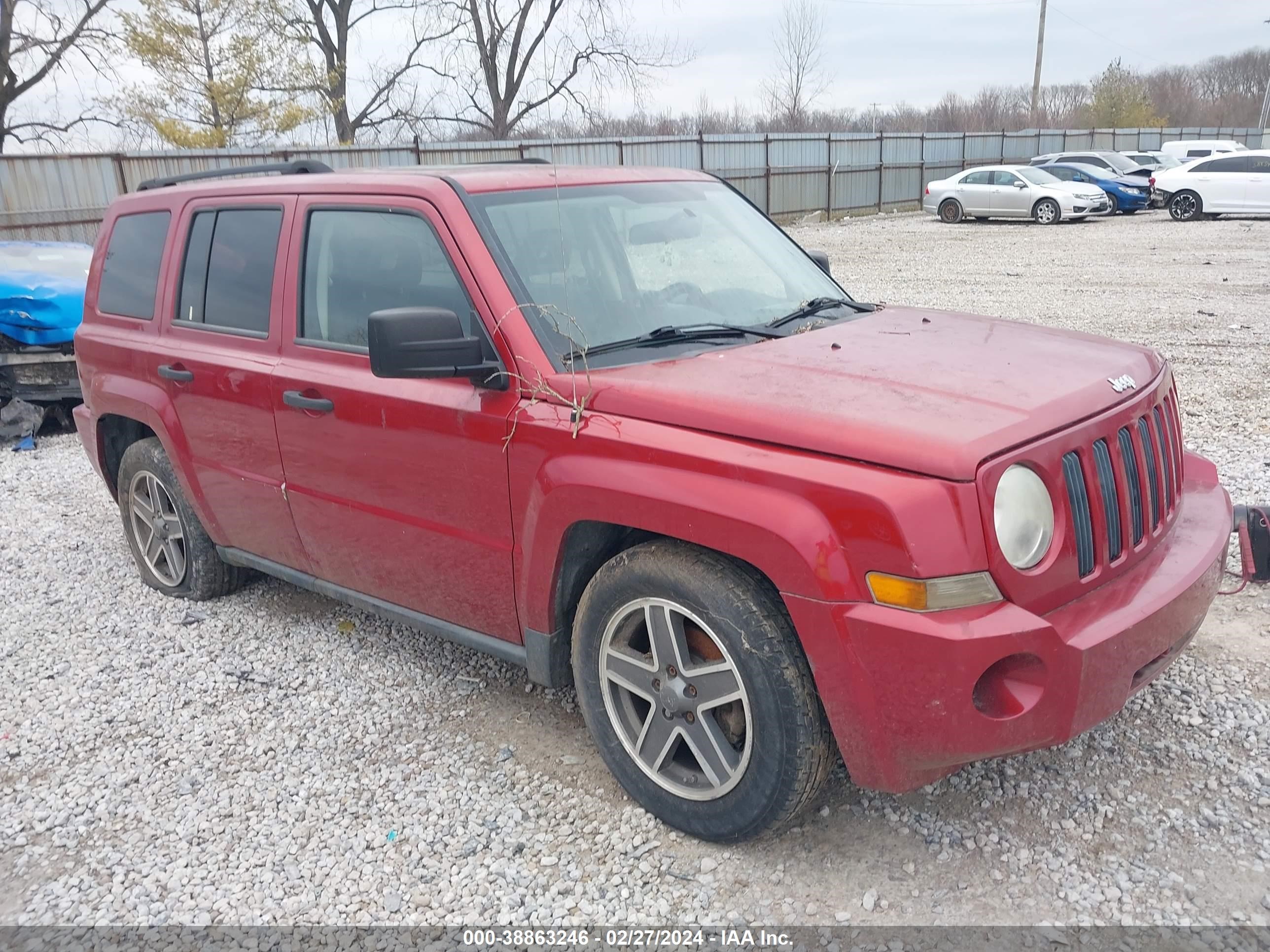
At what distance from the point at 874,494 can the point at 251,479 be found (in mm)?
2804

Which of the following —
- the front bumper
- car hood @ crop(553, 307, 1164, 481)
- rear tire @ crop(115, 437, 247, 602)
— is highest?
car hood @ crop(553, 307, 1164, 481)

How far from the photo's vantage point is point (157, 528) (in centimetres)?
495

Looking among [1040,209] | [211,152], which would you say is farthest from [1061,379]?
[1040,209]

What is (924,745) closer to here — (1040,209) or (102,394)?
(102,394)

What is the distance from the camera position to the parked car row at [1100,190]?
23.1 metres

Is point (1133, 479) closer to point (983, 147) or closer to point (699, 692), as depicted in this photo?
point (699, 692)

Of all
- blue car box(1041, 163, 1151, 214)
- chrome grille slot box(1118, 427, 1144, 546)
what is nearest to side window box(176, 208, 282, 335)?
chrome grille slot box(1118, 427, 1144, 546)

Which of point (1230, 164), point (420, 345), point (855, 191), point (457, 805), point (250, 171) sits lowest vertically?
point (457, 805)

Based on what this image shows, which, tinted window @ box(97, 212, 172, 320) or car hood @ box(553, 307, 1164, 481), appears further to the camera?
tinted window @ box(97, 212, 172, 320)

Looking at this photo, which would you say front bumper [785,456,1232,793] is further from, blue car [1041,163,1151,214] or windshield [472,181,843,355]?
blue car [1041,163,1151,214]

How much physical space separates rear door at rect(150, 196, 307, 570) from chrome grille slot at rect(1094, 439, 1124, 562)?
2.90 m

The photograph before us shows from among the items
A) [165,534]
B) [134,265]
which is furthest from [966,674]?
[134,265]

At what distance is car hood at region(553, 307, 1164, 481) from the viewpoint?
7.84ft

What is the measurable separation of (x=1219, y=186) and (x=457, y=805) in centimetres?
2594
